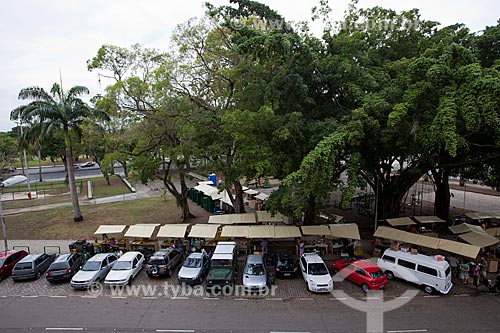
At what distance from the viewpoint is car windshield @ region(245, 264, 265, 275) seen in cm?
1510

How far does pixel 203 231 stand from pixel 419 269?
37.6 feet

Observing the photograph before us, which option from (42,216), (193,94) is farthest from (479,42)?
(42,216)

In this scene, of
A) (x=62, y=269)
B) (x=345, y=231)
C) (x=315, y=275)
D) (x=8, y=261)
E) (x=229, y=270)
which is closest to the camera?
(x=315, y=275)

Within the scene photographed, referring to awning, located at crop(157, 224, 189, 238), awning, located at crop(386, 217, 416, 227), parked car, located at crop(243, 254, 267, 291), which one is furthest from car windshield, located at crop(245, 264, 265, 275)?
awning, located at crop(386, 217, 416, 227)

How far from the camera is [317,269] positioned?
1502cm

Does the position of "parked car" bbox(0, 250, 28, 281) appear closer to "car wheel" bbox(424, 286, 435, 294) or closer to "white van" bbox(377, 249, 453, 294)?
"white van" bbox(377, 249, 453, 294)

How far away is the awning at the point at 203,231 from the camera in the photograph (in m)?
18.8

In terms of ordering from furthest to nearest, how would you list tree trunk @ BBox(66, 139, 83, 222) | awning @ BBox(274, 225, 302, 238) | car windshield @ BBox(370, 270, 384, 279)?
tree trunk @ BBox(66, 139, 83, 222) → awning @ BBox(274, 225, 302, 238) → car windshield @ BBox(370, 270, 384, 279)

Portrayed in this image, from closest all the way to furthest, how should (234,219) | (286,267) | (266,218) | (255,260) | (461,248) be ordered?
(461,248) < (286,267) < (255,260) < (234,219) < (266,218)

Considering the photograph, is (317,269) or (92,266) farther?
(92,266)

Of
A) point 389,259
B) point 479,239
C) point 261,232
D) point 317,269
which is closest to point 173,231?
point 261,232

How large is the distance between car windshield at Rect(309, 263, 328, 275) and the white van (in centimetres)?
329

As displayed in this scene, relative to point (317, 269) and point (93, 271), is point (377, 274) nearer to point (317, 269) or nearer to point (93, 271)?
point (317, 269)

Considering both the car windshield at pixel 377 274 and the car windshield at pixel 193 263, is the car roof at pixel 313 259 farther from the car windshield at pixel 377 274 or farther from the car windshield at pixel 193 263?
the car windshield at pixel 193 263
